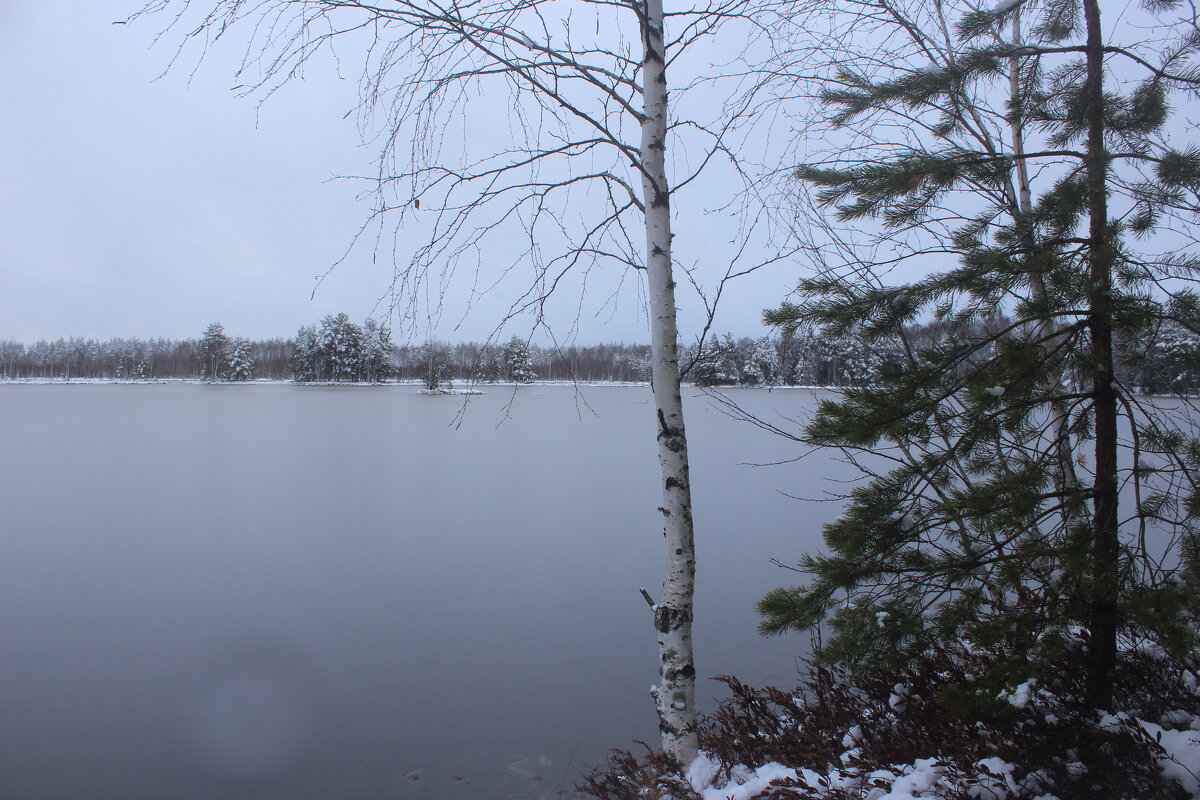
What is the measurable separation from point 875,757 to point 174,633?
5960 millimetres

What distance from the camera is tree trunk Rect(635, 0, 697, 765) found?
3.08 m

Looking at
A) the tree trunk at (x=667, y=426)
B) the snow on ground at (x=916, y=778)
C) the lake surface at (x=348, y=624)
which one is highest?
the tree trunk at (x=667, y=426)

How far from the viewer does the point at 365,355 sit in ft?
205

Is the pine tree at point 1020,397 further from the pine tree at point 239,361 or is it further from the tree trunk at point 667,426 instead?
the pine tree at point 239,361

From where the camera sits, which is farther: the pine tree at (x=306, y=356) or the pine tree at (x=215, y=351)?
the pine tree at (x=215, y=351)

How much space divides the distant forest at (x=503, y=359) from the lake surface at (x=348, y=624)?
49 cm

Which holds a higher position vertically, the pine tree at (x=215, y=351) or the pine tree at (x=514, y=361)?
the pine tree at (x=215, y=351)

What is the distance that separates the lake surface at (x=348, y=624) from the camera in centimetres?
429

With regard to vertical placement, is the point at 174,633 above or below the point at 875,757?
below

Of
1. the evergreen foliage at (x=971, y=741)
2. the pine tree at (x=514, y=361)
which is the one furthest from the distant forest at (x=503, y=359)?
the evergreen foliage at (x=971, y=741)

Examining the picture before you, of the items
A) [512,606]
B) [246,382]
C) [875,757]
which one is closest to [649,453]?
[512,606]

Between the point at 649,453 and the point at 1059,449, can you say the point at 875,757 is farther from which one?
the point at 649,453

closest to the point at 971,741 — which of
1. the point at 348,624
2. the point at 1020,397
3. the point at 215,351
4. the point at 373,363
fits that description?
the point at 1020,397

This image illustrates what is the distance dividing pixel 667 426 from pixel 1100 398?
1.63 metres
